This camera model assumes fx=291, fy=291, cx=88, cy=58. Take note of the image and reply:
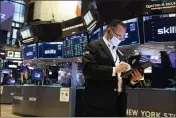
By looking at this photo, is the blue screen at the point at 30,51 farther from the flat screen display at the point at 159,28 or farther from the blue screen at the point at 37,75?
the flat screen display at the point at 159,28

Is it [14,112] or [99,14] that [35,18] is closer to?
[14,112]

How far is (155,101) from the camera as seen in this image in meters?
4.27

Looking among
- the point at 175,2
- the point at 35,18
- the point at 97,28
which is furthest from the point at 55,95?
the point at 35,18

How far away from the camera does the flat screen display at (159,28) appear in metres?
4.39

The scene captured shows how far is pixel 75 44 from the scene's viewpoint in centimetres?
680

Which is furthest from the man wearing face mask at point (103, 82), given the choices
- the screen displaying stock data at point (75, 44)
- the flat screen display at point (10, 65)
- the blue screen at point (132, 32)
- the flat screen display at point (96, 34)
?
the flat screen display at point (10, 65)

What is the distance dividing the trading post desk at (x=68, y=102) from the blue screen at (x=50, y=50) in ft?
3.18

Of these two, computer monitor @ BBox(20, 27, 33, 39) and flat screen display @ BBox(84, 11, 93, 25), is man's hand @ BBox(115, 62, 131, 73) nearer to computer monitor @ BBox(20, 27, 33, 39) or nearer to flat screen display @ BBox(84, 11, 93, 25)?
flat screen display @ BBox(84, 11, 93, 25)

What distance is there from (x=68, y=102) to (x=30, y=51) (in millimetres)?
2705

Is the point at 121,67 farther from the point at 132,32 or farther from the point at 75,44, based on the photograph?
the point at 75,44

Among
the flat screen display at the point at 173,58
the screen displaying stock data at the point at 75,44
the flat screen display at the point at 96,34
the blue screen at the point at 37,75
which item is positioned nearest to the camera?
the flat screen display at the point at 173,58

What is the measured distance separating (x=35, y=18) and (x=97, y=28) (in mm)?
11710

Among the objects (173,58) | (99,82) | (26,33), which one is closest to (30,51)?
(26,33)

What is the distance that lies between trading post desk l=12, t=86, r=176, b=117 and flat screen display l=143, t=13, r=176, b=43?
822 millimetres
